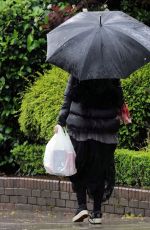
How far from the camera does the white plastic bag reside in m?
7.57

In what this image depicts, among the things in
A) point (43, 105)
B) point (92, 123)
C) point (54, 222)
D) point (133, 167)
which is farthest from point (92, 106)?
point (43, 105)

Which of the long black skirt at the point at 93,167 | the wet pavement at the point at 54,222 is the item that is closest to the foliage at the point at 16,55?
the wet pavement at the point at 54,222

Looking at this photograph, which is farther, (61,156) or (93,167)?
(93,167)

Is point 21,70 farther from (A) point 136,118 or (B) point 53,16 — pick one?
(A) point 136,118

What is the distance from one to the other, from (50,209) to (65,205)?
0.28 metres

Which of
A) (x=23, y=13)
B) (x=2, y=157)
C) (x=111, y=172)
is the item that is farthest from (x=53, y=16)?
(x=111, y=172)

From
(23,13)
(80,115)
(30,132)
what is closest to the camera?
(80,115)

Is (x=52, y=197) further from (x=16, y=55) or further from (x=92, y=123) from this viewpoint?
(x=92, y=123)

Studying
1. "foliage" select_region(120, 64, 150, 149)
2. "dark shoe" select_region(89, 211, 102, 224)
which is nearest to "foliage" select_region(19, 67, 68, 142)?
"foliage" select_region(120, 64, 150, 149)

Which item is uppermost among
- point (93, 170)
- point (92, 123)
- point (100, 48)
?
point (100, 48)

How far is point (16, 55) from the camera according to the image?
11266mm

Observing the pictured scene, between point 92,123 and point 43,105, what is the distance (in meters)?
2.91

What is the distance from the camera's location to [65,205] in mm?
9828

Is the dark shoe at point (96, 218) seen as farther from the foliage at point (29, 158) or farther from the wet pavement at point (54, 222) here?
the foliage at point (29, 158)
